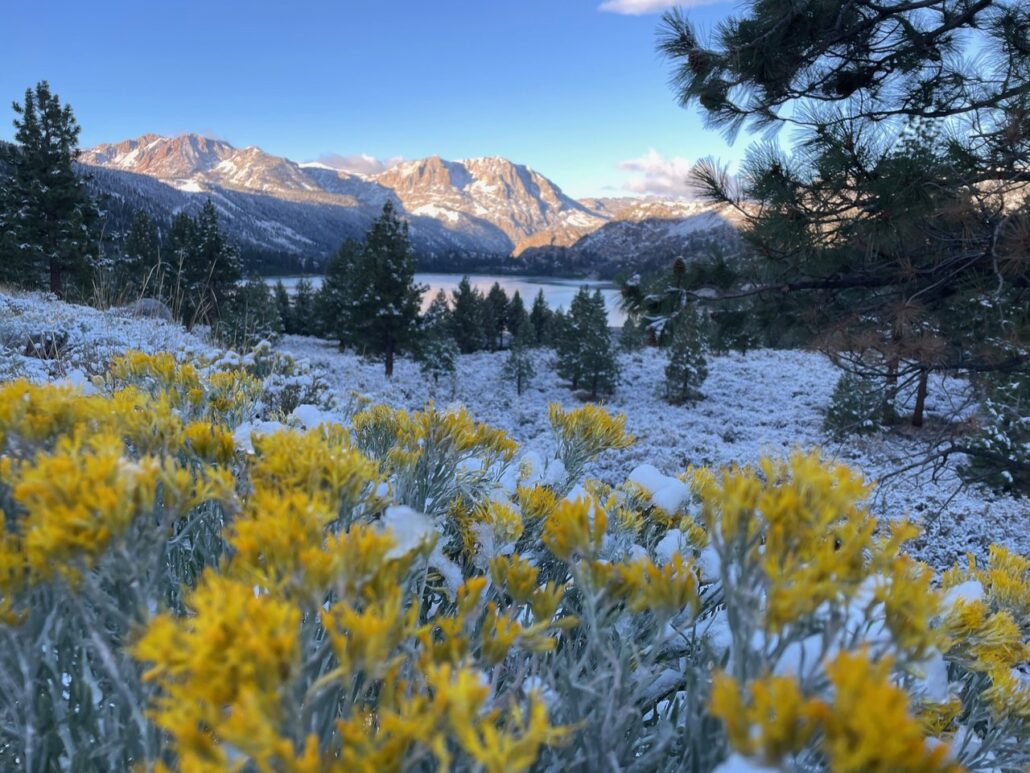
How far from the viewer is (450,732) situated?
0.62 meters

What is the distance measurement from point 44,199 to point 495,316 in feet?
116

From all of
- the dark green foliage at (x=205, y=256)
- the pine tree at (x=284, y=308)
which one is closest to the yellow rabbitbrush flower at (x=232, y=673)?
the dark green foliage at (x=205, y=256)

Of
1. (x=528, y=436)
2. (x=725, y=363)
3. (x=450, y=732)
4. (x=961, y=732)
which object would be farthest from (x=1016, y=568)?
(x=725, y=363)

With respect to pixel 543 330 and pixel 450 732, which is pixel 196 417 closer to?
pixel 450 732

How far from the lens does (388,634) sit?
567 mm

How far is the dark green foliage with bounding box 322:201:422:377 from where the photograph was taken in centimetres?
2652

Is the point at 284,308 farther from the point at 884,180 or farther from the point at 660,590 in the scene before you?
the point at 660,590

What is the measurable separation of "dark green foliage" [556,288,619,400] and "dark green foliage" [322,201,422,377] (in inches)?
314

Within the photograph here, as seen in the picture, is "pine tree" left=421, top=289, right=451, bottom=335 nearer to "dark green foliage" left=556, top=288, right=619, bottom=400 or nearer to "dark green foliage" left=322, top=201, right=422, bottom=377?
"dark green foliage" left=322, top=201, right=422, bottom=377

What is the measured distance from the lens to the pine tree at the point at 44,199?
2045 centimetres

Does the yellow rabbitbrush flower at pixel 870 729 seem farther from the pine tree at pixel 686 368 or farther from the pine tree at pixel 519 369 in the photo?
the pine tree at pixel 519 369

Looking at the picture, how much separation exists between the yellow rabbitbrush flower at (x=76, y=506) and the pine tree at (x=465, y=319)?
42.1 m

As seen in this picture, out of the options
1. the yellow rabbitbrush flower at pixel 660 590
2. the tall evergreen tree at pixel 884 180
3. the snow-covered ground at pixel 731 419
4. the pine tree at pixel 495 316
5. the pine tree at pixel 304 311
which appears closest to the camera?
the yellow rabbitbrush flower at pixel 660 590

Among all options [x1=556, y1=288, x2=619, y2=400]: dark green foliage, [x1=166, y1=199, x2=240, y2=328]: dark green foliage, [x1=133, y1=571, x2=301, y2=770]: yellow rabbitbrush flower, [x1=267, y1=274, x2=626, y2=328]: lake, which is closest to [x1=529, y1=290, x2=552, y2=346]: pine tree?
[x1=267, y1=274, x2=626, y2=328]: lake
